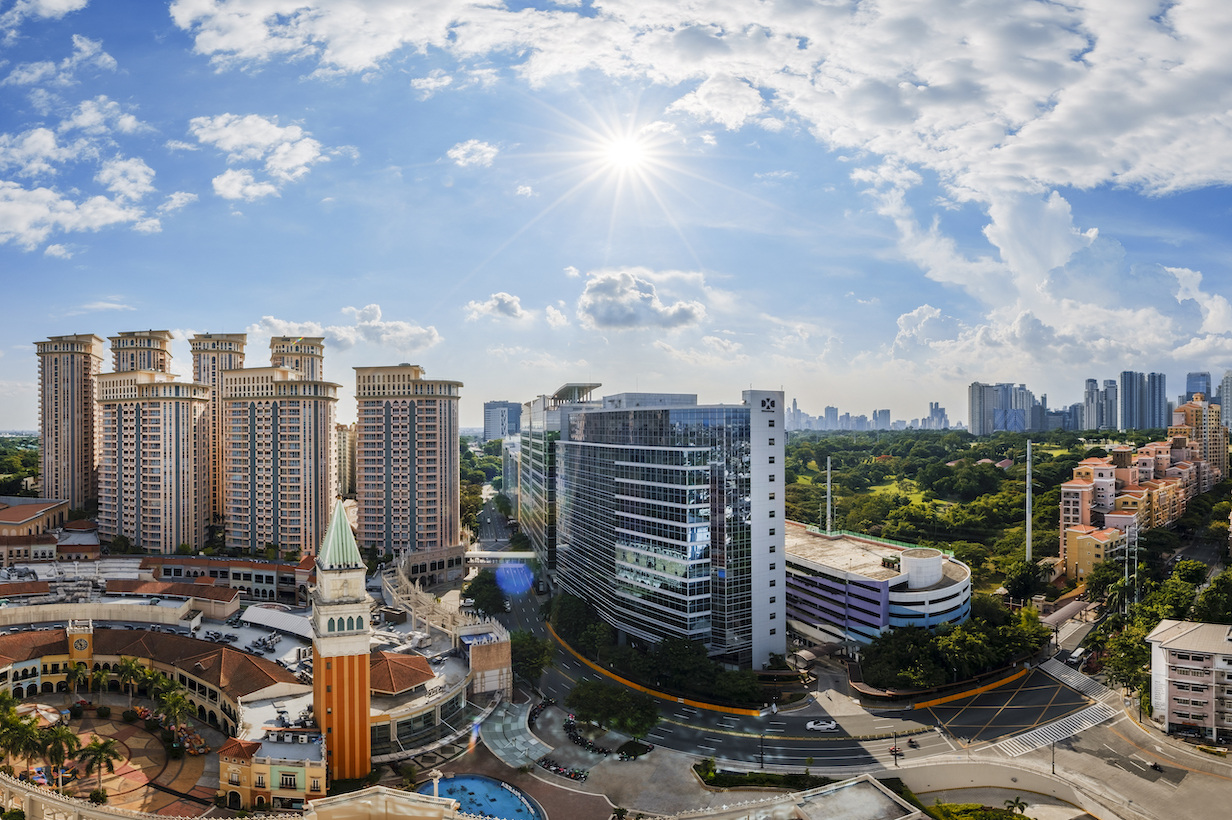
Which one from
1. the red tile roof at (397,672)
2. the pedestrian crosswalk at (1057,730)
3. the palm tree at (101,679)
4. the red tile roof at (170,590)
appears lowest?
the pedestrian crosswalk at (1057,730)

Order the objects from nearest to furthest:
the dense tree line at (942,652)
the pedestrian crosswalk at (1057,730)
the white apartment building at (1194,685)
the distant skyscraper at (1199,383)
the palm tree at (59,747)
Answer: the palm tree at (59,747) < the pedestrian crosswalk at (1057,730) < the white apartment building at (1194,685) < the dense tree line at (942,652) < the distant skyscraper at (1199,383)

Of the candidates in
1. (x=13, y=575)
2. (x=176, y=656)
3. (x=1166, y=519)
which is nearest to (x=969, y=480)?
(x=1166, y=519)

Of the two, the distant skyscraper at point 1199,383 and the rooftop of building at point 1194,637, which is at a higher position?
the distant skyscraper at point 1199,383

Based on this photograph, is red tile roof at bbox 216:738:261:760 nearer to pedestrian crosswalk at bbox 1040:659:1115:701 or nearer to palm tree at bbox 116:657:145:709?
palm tree at bbox 116:657:145:709

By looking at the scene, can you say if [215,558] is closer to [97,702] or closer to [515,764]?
[97,702]

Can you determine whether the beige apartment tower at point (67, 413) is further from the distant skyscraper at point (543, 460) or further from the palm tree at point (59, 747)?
the palm tree at point (59, 747)

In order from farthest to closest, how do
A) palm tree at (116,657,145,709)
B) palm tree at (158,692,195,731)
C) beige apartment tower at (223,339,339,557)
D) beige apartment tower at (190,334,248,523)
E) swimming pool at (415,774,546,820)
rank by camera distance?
beige apartment tower at (190,334,248,523) < beige apartment tower at (223,339,339,557) < palm tree at (116,657,145,709) < palm tree at (158,692,195,731) < swimming pool at (415,774,546,820)

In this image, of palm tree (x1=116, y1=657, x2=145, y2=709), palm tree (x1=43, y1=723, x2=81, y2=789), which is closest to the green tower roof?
palm tree (x1=43, y1=723, x2=81, y2=789)

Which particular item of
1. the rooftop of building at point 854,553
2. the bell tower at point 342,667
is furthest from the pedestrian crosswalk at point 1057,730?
the bell tower at point 342,667
